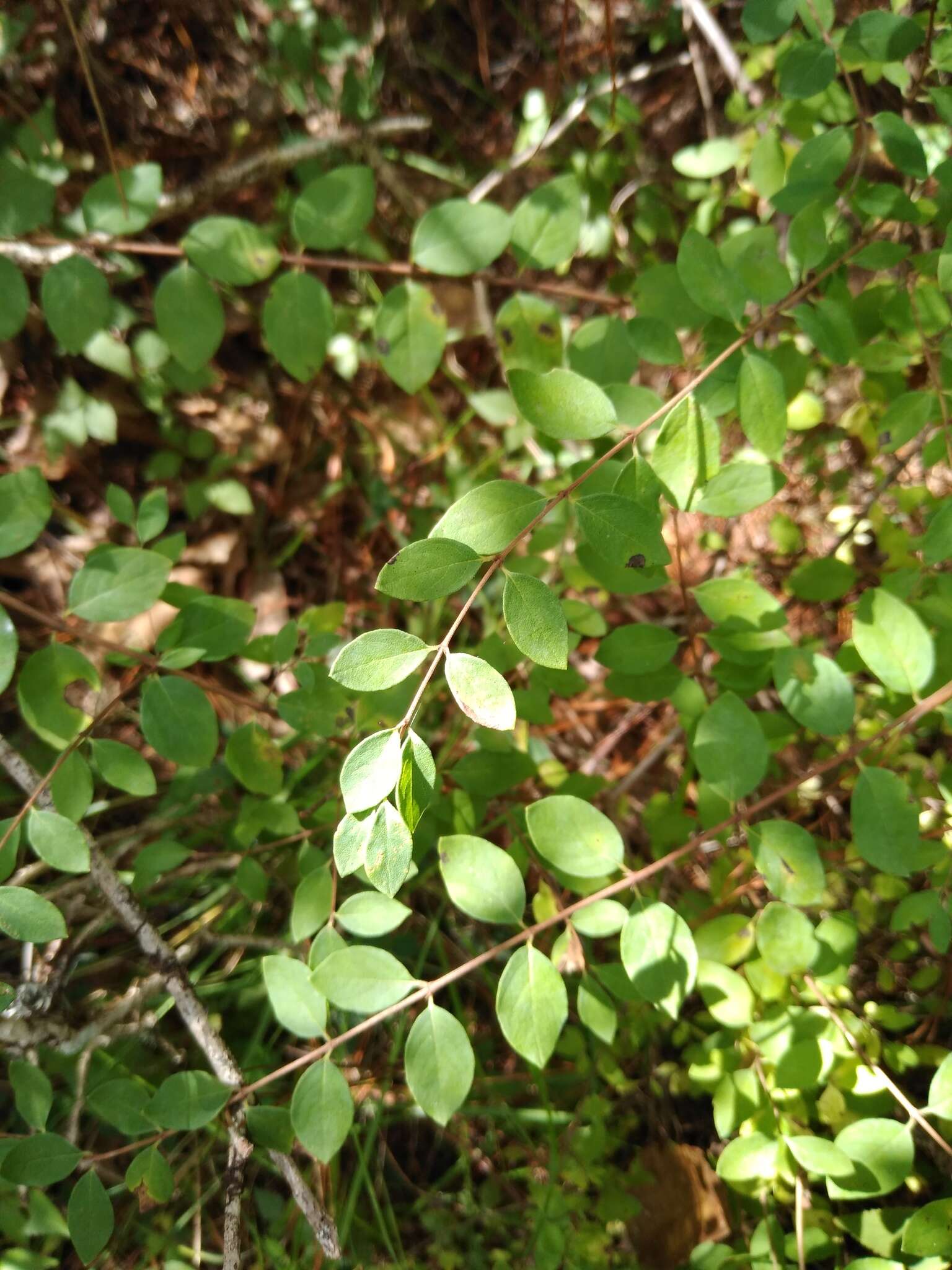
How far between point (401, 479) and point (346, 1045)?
1.46 m

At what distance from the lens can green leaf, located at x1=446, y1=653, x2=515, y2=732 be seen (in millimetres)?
873

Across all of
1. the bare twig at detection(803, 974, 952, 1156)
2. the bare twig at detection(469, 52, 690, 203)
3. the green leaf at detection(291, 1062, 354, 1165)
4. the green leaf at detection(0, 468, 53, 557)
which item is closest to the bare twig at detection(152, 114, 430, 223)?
the bare twig at detection(469, 52, 690, 203)

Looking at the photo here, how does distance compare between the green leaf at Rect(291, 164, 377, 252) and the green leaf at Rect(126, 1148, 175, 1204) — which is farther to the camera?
the green leaf at Rect(291, 164, 377, 252)

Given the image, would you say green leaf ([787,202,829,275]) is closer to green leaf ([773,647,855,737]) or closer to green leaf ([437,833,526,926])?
green leaf ([773,647,855,737])

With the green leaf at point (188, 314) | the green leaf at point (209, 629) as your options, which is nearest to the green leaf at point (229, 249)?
Answer: the green leaf at point (188, 314)

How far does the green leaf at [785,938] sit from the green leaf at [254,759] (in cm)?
83

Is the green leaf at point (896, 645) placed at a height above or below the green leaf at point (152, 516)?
below

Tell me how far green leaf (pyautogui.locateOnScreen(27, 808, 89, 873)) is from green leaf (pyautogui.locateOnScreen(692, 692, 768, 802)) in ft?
2.98

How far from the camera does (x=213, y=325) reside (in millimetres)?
1465

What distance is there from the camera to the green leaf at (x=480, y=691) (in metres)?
0.87

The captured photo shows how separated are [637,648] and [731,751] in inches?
9.0

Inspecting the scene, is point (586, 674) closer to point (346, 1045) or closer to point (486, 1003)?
point (486, 1003)

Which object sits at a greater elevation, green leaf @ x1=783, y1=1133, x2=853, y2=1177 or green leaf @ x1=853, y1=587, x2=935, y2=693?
green leaf @ x1=853, y1=587, x2=935, y2=693

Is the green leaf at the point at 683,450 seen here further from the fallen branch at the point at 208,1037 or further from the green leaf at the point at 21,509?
the fallen branch at the point at 208,1037
